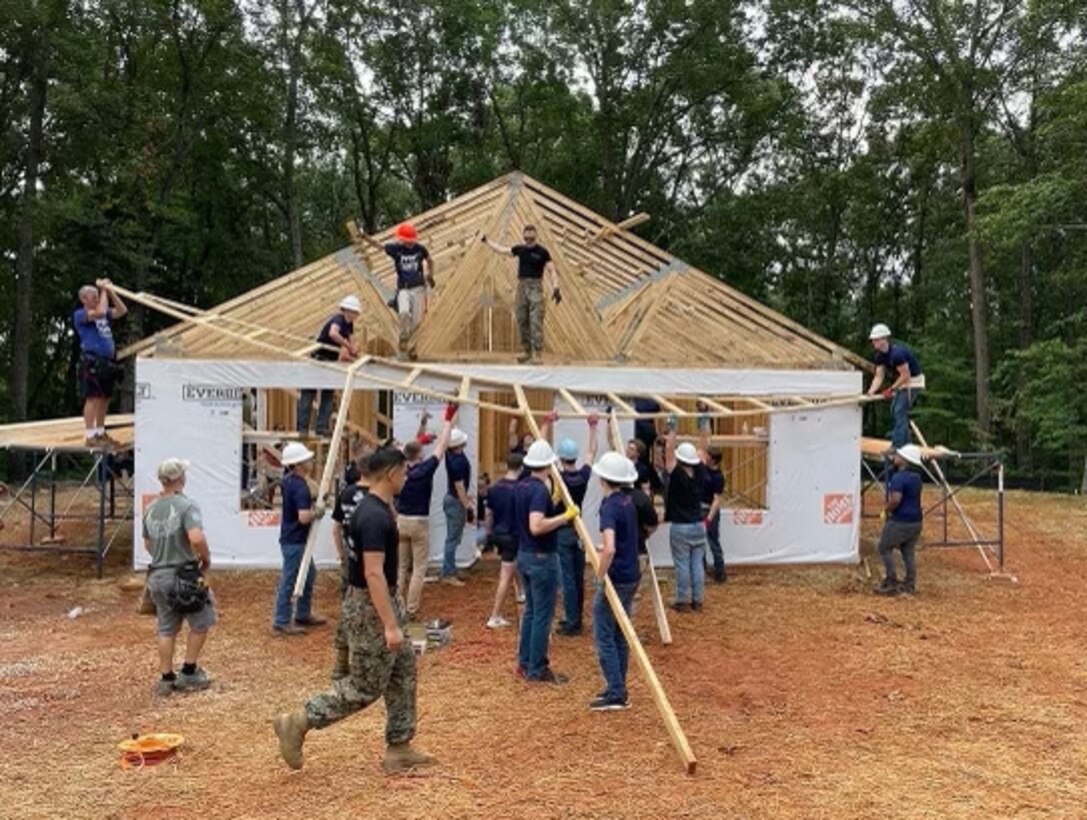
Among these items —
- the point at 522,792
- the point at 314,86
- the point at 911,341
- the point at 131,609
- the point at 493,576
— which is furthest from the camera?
the point at 911,341

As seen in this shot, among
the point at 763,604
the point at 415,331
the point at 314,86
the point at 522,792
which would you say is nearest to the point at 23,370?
the point at 314,86

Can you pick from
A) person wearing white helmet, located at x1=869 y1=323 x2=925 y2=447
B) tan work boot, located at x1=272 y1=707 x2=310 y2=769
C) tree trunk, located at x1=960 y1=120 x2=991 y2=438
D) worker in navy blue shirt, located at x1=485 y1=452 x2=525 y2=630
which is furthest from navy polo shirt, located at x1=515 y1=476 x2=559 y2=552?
tree trunk, located at x1=960 y1=120 x2=991 y2=438

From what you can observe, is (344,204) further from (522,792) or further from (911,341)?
(522,792)

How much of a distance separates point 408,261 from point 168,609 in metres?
5.95

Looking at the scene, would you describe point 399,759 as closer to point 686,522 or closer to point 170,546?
point 170,546

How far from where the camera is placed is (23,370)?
71.2ft

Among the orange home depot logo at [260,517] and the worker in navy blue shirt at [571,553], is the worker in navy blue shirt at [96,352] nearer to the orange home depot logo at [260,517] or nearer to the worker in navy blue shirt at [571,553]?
the orange home depot logo at [260,517]

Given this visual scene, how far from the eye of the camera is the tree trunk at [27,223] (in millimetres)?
21141

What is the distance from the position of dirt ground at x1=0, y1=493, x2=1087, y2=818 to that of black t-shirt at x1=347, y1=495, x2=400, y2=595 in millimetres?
1217

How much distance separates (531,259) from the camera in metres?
11.4

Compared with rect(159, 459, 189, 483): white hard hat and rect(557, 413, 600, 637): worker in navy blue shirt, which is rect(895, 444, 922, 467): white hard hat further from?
rect(159, 459, 189, 483): white hard hat

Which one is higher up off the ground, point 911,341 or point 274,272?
point 274,272

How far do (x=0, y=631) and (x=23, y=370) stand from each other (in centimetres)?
1465

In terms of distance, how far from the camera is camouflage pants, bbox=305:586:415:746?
16.6 feet
